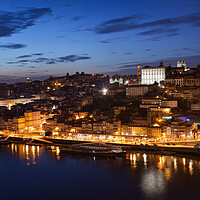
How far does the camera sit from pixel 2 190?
9.00 meters

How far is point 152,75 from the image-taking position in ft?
72.4

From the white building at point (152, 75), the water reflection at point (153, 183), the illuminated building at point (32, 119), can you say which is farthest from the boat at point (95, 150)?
the white building at point (152, 75)

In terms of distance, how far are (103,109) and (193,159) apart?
26.4 feet

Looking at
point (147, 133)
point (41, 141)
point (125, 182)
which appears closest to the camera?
point (125, 182)

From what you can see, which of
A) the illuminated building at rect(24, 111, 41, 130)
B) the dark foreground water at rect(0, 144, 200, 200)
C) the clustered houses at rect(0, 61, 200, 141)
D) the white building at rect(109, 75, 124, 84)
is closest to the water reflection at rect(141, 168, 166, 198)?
the dark foreground water at rect(0, 144, 200, 200)

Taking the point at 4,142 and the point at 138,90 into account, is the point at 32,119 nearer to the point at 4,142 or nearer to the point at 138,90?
the point at 4,142

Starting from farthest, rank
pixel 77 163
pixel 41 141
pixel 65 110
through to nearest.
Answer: pixel 65 110 < pixel 41 141 < pixel 77 163

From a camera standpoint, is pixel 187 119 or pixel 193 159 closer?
pixel 193 159

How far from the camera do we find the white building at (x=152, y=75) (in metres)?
21.8

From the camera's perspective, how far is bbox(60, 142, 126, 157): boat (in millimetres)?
12276

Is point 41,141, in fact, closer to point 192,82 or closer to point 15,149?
point 15,149

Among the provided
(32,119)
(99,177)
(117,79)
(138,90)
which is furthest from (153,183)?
(117,79)

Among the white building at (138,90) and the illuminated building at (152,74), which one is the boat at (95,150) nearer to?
the white building at (138,90)

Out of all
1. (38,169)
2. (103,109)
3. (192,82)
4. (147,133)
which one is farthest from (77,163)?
(192,82)
